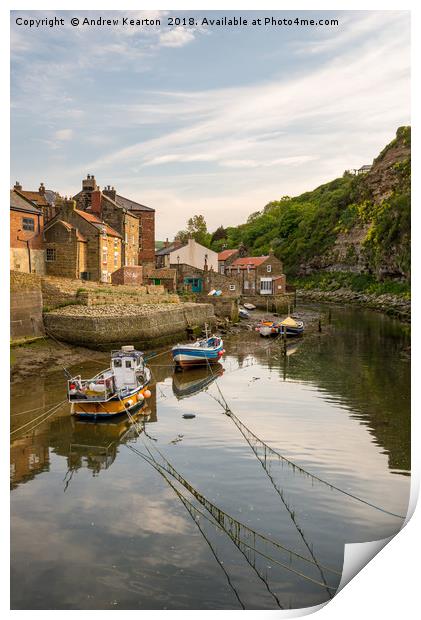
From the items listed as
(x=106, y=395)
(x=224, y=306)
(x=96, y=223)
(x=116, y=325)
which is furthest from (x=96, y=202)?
(x=106, y=395)

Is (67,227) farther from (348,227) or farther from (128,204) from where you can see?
(348,227)

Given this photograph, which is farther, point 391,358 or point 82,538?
point 391,358

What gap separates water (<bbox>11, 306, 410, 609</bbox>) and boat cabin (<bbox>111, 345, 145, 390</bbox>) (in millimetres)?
914

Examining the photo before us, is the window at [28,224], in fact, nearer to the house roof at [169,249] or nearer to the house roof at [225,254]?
the house roof at [169,249]

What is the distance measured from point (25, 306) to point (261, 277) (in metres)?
34.0

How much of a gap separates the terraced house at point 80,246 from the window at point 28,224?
3.04 metres

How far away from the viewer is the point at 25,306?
15.6 meters

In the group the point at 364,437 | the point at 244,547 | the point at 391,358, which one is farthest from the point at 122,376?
the point at 391,358

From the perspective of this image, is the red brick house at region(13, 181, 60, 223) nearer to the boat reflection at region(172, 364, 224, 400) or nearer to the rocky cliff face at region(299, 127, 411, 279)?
the boat reflection at region(172, 364, 224, 400)

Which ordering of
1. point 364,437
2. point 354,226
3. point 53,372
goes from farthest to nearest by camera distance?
point 354,226, point 53,372, point 364,437

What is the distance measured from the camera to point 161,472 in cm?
920

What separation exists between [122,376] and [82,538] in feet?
24.8

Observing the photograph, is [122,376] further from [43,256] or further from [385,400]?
[385,400]

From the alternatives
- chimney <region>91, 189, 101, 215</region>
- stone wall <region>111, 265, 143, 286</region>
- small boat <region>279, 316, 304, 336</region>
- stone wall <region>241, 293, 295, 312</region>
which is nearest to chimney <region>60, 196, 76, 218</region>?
stone wall <region>111, 265, 143, 286</region>
